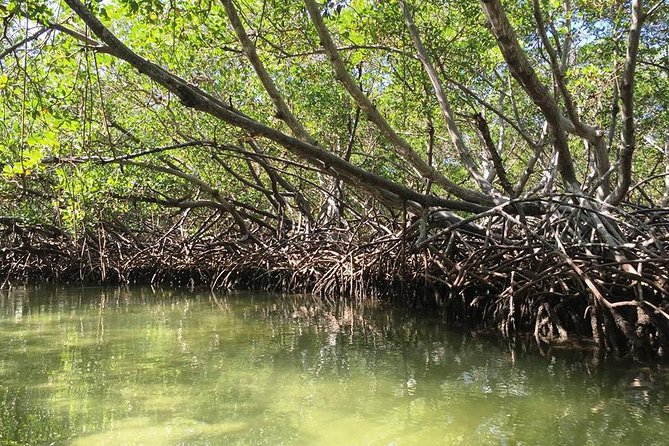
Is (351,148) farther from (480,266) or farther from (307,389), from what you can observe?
(307,389)

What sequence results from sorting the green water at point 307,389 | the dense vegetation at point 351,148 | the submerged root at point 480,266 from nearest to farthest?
the green water at point 307,389 < the submerged root at point 480,266 < the dense vegetation at point 351,148

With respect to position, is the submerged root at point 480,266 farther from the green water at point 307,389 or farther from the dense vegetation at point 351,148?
the green water at point 307,389

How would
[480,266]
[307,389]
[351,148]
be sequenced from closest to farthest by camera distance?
1. [307,389]
2. [480,266]
3. [351,148]

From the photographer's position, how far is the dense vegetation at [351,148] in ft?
11.1

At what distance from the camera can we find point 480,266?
4180 millimetres

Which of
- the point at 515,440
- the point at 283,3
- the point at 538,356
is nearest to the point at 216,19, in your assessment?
the point at 283,3

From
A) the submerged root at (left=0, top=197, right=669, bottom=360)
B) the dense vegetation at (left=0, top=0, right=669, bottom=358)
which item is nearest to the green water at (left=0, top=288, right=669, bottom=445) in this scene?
the submerged root at (left=0, top=197, right=669, bottom=360)

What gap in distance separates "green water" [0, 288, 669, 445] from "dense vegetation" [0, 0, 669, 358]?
1.86 ft

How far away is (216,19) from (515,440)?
4.56 m

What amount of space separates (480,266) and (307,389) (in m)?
1.93

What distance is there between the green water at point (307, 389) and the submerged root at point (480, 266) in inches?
14.2

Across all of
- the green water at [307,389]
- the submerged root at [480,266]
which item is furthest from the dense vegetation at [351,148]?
the green water at [307,389]

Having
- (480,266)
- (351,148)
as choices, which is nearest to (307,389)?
(480,266)

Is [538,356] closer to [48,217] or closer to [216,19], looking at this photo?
[216,19]
